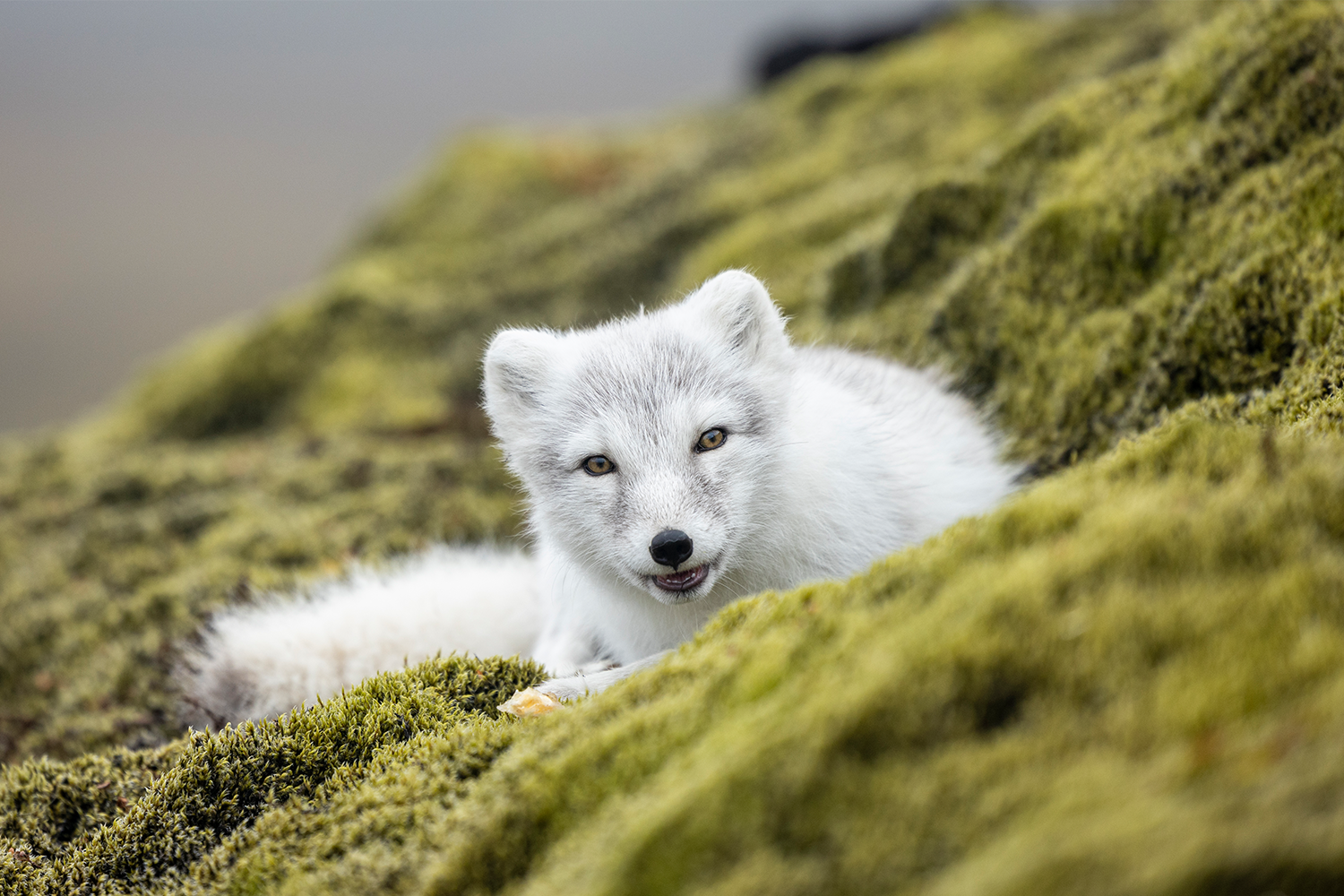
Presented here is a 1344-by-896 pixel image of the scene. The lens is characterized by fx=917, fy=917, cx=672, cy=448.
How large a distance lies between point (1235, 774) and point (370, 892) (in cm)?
194

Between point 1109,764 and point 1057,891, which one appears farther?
point 1109,764

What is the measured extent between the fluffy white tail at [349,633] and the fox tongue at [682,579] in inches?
46.0

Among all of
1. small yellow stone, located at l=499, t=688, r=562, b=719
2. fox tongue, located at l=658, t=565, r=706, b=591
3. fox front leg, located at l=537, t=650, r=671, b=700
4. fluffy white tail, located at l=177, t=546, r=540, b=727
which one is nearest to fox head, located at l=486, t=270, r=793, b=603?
fox tongue, located at l=658, t=565, r=706, b=591

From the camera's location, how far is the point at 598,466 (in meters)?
3.68

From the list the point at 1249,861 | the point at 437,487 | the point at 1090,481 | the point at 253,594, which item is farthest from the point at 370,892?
the point at 437,487

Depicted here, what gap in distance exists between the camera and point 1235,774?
1463 millimetres

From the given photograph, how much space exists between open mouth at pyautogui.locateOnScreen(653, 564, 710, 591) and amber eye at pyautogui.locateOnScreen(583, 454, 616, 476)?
1.69ft

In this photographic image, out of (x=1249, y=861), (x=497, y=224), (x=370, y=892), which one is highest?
(x=497, y=224)

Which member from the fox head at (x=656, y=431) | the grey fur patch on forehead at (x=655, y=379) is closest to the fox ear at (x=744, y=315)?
the fox head at (x=656, y=431)

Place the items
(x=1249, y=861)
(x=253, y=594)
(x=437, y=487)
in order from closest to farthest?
(x=1249, y=861)
(x=253, y=594)
(x=437, y=487)

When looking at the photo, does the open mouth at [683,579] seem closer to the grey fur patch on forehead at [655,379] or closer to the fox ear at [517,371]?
the grey fur patch on forehead at [655,379]

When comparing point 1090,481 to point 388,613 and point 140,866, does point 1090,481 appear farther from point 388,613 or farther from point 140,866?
point 388,613

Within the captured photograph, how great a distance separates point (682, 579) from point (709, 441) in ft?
1.91

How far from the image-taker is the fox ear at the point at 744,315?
3.94m
